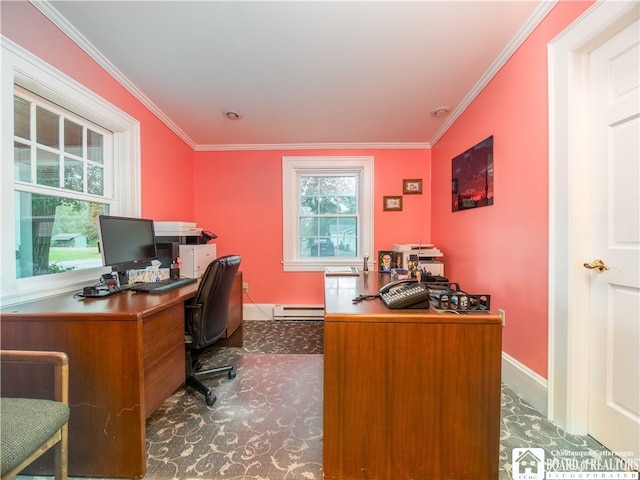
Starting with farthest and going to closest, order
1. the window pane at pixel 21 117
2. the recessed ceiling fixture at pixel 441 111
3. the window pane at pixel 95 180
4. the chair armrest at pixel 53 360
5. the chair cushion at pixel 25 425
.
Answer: the recessed ceiling fixture at pixel 441 111 → the window pane at pixel 95 180 → the window pane at pixel 21 117 → the chair armrest at pixel 53 360 → the chair cushion at pixel 25 425

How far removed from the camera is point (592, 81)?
52.8 inches

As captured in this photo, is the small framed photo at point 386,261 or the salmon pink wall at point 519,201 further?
the small framed photo at point 386,261

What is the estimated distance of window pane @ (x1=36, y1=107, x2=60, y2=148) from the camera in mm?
1592

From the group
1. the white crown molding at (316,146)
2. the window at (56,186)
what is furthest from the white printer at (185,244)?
the white crown molding at (316,146)

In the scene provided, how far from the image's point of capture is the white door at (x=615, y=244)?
3.90 feet

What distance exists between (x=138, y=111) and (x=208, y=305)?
6.51 feet

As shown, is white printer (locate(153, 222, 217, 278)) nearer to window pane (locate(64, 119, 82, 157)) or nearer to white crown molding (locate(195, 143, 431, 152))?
window pane (locate(64, 119, 82, 157))

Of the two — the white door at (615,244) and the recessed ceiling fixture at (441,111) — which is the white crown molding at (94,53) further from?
the white door at (615,244)

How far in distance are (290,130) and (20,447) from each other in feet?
10.0

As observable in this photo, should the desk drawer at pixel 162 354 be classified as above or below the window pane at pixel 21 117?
below

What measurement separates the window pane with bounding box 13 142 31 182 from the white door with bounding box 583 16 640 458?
10.8 ft

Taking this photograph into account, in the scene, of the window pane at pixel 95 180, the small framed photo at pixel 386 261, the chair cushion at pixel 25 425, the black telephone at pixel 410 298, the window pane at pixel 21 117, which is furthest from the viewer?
the small framed photo at pixel 386 261

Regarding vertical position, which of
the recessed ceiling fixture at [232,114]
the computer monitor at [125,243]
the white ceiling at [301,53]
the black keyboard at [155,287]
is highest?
the white ceiling at [301,53]

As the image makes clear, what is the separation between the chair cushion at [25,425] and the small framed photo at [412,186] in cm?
358
